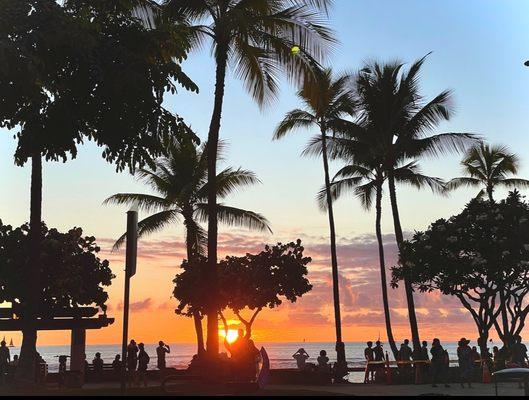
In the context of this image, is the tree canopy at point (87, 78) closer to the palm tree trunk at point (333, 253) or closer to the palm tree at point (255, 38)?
the palm tree at point (255, 38)

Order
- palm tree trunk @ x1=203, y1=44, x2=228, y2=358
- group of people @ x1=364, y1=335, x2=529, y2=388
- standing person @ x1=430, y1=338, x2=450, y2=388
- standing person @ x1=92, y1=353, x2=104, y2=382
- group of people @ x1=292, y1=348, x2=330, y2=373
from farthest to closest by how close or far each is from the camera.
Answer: standing person @ x1=92, y1=353, x2=104, y2=382
group of people @ x1=292, y1=348, x2=330, y2=373
standing person @ x1=430, y1=338, x2=450, y2=388
group of people @ x1=364, y1=335, x2=529, y2=388
palm tree trunk @ x1=203, y1=44, x2=228, y2=358

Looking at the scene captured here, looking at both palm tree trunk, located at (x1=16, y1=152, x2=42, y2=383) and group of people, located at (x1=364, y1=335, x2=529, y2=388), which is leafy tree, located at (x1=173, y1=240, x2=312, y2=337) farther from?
palm tree trunk, located at (x1=16, y1=152, x2=42, y2=383)

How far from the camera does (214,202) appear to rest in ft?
78.2

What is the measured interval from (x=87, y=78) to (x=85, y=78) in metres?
0.05

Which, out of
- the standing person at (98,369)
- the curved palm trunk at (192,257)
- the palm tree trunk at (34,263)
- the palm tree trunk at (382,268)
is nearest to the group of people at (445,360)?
the palm tree trunk at (382,268)

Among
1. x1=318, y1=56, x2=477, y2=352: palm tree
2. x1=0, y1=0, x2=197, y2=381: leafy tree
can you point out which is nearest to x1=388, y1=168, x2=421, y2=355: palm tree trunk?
x1=318, y1=56, x2=477, y2=352: palm tree

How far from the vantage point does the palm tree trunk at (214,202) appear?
74.8 ft

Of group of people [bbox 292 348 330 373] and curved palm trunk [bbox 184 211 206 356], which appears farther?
curved palm trunk [bbox 184 211 206 356]

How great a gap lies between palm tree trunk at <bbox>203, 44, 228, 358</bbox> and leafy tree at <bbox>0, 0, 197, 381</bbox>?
3.07 meters

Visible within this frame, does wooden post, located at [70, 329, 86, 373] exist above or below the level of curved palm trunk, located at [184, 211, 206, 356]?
below

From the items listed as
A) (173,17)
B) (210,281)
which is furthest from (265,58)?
(210,281)

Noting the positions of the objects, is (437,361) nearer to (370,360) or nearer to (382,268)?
(370,360)

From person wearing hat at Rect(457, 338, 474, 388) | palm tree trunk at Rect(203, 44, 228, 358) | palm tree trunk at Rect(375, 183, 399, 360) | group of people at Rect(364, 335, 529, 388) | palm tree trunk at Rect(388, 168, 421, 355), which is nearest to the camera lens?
palm tree trunk at Rect(203, 44, 228, 358)

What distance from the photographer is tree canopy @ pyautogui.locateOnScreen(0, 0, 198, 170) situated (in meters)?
18.2
